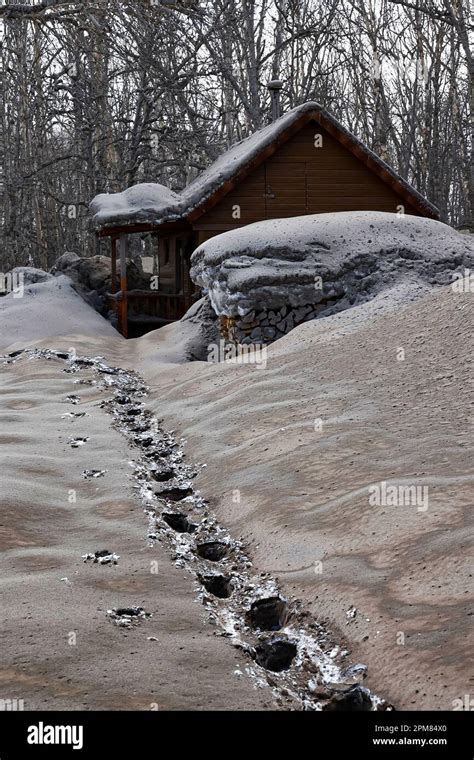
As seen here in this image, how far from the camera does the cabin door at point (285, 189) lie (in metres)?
18.5

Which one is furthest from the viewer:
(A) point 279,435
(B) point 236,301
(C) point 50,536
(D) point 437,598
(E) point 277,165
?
(E) point 277,165

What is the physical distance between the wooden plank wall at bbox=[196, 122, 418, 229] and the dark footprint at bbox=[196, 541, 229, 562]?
1339 centimetres

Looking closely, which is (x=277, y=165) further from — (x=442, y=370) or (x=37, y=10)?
(x=442, y=370)

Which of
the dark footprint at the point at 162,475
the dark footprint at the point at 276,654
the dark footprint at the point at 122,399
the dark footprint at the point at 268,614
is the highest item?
the dark footprint at the point at 122,399

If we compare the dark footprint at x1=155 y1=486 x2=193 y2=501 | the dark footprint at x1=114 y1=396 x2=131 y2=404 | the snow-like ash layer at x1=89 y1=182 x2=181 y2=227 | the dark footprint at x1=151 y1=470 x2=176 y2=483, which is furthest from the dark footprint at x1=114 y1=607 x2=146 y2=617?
the snow-like ash layer at x1=89 y1=182 x2=181 y2=227

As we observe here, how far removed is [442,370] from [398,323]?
1961 millimetres

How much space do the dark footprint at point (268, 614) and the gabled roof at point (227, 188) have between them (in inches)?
537

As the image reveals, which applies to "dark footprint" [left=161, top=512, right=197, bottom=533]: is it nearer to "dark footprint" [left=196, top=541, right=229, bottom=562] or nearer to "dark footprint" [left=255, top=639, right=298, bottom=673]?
"dark footprint" [left=196, top=541, right=229, bottom=562]

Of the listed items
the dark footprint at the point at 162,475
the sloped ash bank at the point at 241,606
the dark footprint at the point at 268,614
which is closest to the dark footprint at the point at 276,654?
the sloped ash bank at the point at 241,606

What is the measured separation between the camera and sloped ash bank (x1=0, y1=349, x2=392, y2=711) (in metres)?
3.76

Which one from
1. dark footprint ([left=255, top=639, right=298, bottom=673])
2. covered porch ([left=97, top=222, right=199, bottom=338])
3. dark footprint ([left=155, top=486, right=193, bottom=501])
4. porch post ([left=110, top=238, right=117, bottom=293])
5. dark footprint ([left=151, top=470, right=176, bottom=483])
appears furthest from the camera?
porch post ([left=110, top=238, right=117, bottom=293])

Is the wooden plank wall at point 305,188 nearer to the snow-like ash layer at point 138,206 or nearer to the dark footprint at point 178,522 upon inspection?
the snow-like ash layer at point 138,206
